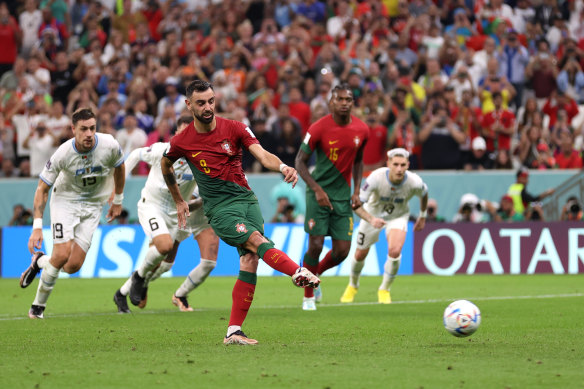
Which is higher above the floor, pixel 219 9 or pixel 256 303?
pixel 219 9

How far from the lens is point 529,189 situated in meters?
21.6

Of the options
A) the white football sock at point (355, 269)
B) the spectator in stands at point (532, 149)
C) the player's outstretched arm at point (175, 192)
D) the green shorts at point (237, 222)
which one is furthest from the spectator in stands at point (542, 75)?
the green shorts at point (237, 222)

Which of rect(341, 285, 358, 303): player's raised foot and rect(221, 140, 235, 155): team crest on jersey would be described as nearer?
rect(221, 140, 235, 155): team crest on jersey

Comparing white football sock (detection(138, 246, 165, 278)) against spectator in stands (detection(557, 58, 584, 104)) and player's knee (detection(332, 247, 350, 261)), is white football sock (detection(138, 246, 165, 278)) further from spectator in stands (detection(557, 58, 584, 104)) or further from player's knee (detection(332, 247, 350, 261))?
spectator in stands (detection(557, 58, 584, 104))

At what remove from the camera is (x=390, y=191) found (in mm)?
14680

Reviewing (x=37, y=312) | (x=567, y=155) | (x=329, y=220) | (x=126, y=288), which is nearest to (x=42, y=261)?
(x=37, y=312)

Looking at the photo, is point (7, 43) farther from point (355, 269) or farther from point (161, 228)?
point (161, 228)

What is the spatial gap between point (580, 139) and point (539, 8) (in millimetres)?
4953

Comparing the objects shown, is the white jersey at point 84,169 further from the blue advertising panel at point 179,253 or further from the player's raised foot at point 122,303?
the blue advertising panel at point 179,253

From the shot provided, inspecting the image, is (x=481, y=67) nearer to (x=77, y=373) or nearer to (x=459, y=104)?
(x=459, y=104)

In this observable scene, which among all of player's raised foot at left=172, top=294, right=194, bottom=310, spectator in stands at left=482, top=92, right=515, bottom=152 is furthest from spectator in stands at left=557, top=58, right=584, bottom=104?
player's raised foot at left=172, top=294, right=194, bottom=310

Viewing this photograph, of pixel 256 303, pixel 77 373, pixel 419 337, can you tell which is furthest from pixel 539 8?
pixel 77 373

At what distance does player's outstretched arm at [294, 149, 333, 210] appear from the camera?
13172mm

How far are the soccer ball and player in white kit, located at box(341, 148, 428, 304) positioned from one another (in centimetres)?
500
